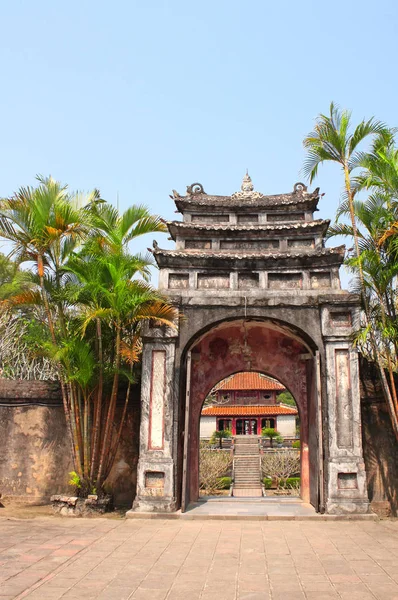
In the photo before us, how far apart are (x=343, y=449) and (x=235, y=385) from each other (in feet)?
94.9

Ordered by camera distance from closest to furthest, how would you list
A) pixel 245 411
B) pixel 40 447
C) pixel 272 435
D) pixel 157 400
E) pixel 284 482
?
pixel 157 400
pixel 40 447
pixel 284 482
pixel 272 435
pixel 245 411

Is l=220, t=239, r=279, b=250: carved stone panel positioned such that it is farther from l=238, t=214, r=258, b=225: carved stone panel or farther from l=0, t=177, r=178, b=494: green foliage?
l=0, t=177, r=178, b=494: green foliage

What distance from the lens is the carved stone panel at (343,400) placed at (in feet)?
30.0

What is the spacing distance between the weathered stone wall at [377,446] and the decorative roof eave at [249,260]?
85.0 inches

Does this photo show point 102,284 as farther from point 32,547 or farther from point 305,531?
point 305,531

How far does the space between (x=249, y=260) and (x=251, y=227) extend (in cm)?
154

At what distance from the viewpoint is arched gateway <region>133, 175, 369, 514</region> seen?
357 inches

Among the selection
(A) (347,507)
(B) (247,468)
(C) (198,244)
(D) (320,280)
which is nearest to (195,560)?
(A) (347,507)

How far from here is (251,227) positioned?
11.8 meters

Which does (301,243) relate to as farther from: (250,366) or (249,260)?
(250,366)

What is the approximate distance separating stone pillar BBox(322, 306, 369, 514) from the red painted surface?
1839 millimetres

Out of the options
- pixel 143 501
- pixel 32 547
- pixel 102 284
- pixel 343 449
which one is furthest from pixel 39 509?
pixel 343 449

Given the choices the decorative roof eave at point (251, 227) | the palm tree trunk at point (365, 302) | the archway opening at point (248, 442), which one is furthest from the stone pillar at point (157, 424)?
the archway opening at point (248, 442)

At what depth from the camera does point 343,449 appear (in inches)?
357
